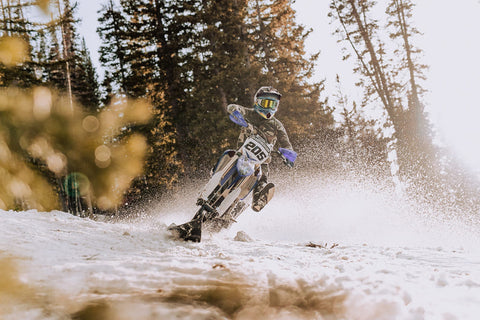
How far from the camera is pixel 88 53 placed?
119 ft

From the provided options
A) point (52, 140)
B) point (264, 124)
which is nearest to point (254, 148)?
point (264, 124)

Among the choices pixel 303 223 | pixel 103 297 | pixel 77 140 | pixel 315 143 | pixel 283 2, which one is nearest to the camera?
pixel 103 297

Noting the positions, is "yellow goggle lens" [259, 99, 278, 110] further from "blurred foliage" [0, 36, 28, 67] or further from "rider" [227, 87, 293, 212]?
"blurred foliage" [0, 36, 28, 67]

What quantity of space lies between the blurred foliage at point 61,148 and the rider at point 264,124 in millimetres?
7098

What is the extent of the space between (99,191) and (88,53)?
25334 mm

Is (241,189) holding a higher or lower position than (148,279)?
higher

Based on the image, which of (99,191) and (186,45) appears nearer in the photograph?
(99,191)

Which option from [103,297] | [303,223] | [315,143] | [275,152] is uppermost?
[315,143]

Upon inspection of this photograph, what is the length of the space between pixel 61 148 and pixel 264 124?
36.3 ft

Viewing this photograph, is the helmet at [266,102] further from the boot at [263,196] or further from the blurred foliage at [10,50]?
the blurred foliage at [10,50]

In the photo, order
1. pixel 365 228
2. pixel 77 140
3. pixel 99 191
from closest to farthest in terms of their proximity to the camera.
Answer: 1. pixel 365 228
2. pixel 77 140
3. pixel 99 191

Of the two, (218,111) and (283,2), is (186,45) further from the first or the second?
(283,2)

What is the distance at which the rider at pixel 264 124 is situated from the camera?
6574 millimetres

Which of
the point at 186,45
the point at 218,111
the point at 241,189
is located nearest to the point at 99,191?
the point at 218,111
